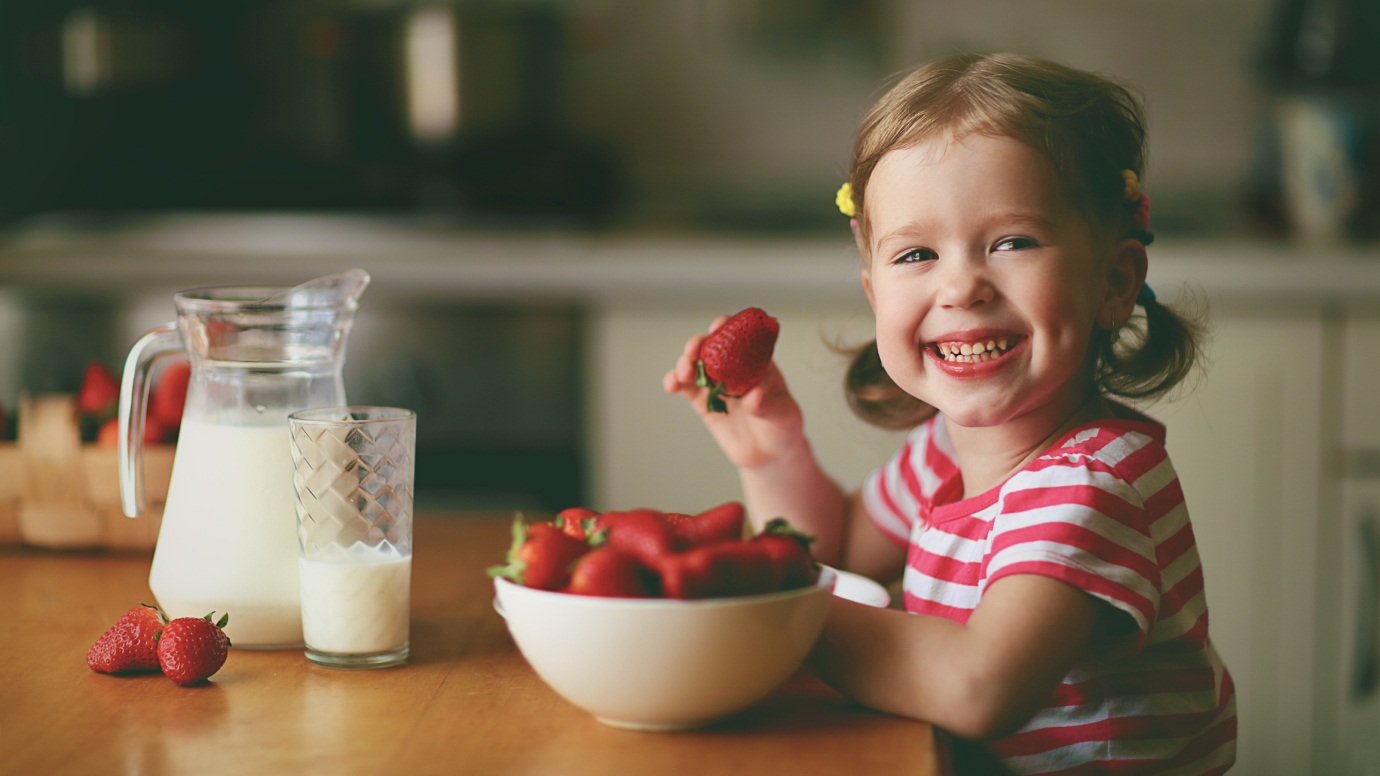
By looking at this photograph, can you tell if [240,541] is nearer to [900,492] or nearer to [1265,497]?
[900,492]

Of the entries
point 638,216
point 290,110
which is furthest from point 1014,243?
point 290,110

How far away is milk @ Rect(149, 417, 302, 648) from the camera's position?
0.85 m

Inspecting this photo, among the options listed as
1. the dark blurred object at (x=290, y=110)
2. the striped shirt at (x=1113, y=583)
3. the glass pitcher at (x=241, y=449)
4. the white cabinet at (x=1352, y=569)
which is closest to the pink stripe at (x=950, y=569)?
the striped shirt at (x=1113, y=583)

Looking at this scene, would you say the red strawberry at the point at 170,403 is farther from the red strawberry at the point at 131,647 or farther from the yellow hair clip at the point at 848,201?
the yellow hair clip at the point at 848,201

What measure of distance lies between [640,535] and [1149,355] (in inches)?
20.7

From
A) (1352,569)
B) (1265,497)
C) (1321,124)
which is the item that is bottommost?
(1352,569)

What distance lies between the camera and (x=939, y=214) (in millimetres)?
907

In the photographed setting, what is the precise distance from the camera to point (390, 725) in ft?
2.36

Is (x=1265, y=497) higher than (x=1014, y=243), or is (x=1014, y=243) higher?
(x=1014, y=243)

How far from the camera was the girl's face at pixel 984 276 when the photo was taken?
35.4 inches

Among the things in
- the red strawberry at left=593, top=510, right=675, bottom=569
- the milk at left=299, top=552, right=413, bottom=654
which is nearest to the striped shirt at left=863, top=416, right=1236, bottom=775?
the red strawberry at left=593, top=510, right=675, bottom=569

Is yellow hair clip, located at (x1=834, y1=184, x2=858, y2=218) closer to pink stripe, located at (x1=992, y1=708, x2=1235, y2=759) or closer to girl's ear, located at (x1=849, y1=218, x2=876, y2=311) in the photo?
girl's ear, located at (x1=849, y1=218, x2=876, y2=311)

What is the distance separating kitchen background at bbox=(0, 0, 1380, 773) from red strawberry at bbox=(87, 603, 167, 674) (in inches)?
49.8

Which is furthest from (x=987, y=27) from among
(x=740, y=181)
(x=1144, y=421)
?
(x=1144, y=421)
